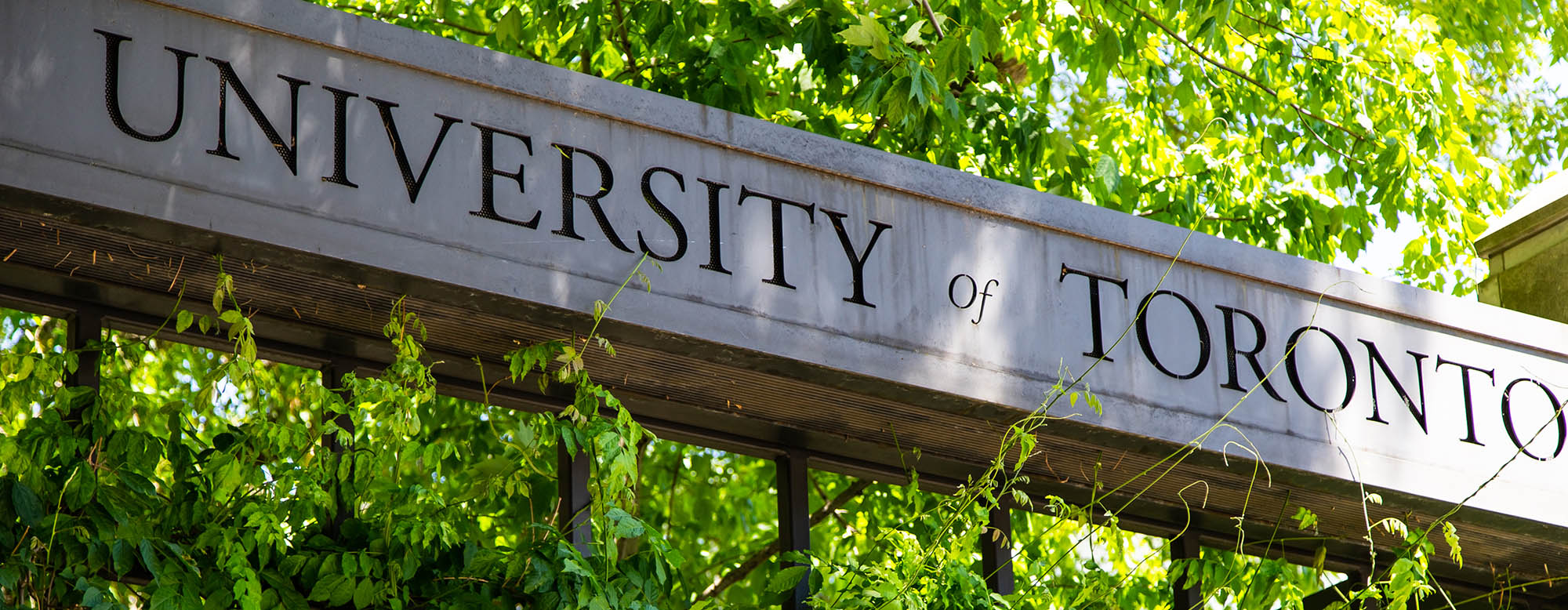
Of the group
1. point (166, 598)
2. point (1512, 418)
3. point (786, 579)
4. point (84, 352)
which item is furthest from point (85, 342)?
point (1512, 418)

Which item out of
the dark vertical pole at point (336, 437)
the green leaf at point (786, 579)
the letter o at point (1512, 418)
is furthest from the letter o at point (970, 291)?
the letter o at point (1512, 418)

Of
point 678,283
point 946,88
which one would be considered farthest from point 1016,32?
point 678,283

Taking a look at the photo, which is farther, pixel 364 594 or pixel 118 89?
pixel 364 594

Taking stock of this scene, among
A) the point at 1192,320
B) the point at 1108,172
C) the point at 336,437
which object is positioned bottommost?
the point at 336,437

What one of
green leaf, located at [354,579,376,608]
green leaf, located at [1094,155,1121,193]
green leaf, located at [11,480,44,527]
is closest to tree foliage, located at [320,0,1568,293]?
green leaf, located at [1094,155,1121,193]

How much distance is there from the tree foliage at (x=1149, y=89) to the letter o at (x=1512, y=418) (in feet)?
4.89

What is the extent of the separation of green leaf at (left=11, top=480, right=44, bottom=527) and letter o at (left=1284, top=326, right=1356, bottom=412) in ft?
9.23

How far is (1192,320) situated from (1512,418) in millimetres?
1005

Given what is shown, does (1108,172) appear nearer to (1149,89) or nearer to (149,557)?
(1149,89)

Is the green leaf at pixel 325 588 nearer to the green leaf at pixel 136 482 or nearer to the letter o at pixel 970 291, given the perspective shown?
the green leaf at pixel 136 482

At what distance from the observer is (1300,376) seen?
159 inches

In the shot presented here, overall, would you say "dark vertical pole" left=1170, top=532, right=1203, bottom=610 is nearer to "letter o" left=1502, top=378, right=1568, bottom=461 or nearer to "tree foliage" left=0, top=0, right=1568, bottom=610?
"tree foliage" left=0, top=0, right=1568, bottom=610

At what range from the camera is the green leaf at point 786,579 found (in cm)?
365

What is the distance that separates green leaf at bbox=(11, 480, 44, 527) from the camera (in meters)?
2.98
